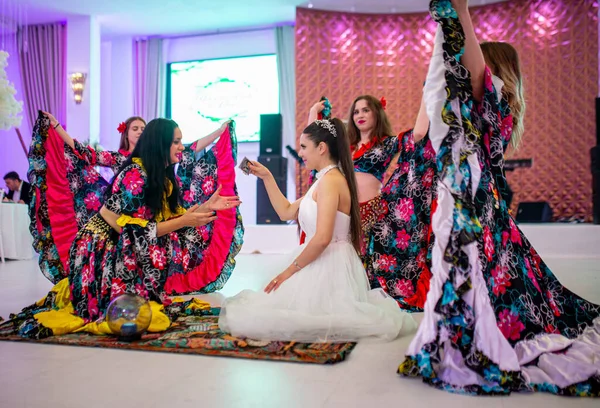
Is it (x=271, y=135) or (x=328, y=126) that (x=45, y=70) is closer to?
(x=271, y=135)

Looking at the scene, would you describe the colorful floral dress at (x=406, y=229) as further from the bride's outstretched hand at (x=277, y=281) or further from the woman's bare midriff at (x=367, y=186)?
the bride's outstretched hand at (x=277, y=281)

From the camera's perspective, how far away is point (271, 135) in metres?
8.66

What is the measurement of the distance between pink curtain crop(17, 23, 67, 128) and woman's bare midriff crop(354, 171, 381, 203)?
26.9ft

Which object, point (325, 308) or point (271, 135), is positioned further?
point (271, 135)

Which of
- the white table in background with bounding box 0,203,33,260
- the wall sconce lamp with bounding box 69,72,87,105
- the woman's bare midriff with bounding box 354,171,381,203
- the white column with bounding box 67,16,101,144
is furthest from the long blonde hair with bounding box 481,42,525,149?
the wall sconce lamp with bounding box 69,72,87,105

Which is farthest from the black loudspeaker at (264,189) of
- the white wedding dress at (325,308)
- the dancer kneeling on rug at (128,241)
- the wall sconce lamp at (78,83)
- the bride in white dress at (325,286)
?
the white wedding dress at (325,308)

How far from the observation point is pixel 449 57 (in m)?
1.73

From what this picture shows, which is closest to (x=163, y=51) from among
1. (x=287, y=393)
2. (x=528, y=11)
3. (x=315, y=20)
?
(x=315, y=20)

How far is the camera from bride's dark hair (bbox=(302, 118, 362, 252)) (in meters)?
2.53

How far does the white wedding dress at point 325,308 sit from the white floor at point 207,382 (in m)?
0.10

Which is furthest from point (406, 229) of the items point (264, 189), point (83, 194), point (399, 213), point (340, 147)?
point (264, 189)

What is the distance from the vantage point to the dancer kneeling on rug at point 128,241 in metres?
2.65

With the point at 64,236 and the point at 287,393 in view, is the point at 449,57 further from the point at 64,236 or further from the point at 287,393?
the point at 64,236

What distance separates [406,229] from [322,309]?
1.26 metres
